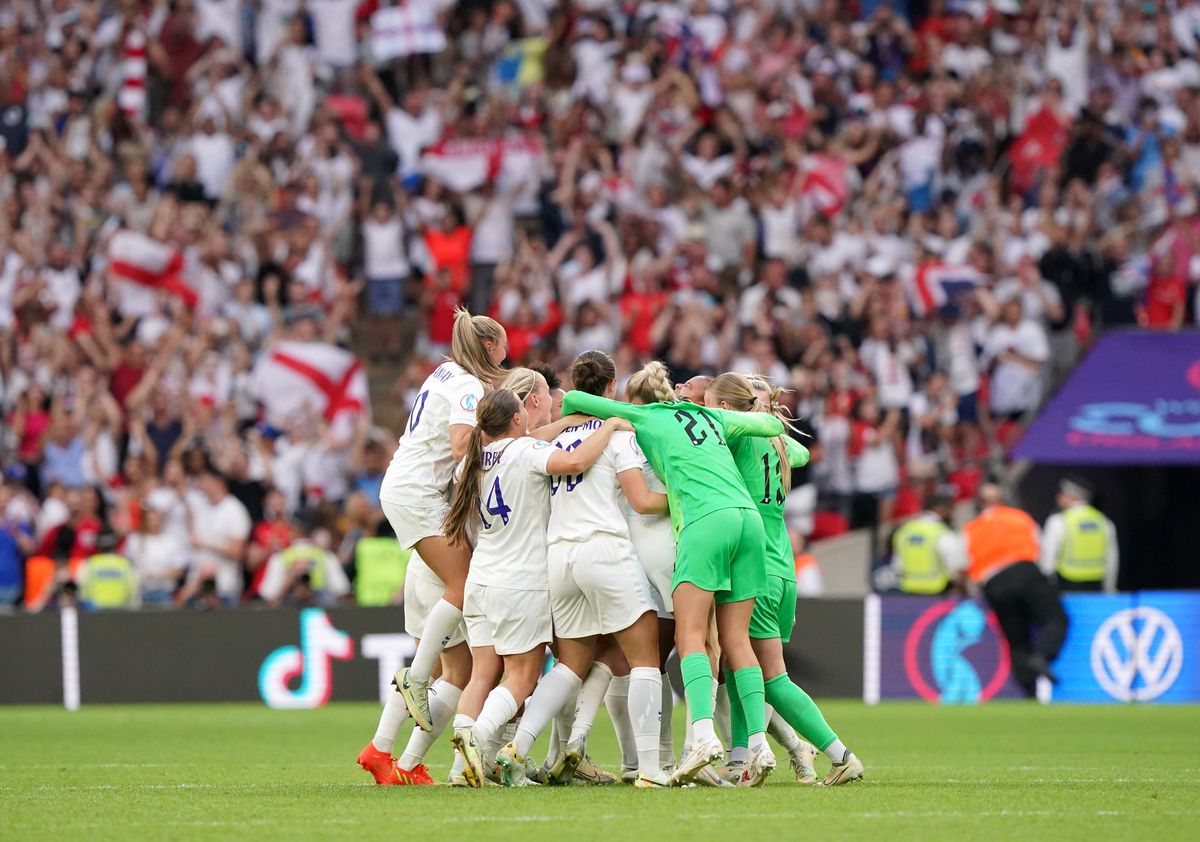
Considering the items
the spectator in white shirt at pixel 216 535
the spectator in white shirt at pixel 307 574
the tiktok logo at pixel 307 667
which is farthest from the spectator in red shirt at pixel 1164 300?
the spectator in white shirt at pixel 216 535

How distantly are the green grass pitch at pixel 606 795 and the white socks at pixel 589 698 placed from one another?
32cm

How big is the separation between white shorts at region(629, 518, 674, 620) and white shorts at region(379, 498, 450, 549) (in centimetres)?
97

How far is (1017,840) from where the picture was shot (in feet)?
23.4

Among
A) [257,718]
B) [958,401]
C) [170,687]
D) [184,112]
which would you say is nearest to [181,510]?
[170,687]

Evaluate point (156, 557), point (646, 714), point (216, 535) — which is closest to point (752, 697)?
point (646, 714)

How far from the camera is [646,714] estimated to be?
9.05m

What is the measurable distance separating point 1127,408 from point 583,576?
35.5 feet

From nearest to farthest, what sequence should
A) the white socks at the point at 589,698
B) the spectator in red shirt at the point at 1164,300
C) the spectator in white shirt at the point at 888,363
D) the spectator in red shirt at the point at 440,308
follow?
the white socks at the point at 589,698, the spectator in white shirt at the point at 888,363, the spectator in red shirt at the point at 1164,300, the spectator in red shirt at the point at 440,308

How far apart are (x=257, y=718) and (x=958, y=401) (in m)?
7.99

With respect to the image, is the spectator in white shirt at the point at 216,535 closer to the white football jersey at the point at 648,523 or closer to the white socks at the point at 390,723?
the white socks at the point at 390,723

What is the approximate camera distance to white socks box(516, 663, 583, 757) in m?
9.06

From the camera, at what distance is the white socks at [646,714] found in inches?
356

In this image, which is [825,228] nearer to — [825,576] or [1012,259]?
[1012,259]

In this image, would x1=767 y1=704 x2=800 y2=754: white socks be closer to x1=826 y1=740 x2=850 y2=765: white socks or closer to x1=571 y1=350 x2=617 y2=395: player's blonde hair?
x1=826 y1=740 x2=850 y2=765: white socks
